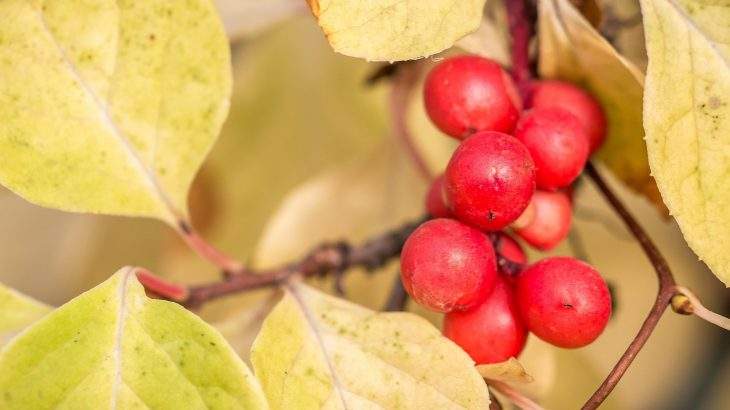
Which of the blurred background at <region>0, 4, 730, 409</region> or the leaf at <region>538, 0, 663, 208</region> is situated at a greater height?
the leaf at <region>538, 0, 663, 208</region>

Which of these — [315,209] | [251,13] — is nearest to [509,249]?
[315,209]

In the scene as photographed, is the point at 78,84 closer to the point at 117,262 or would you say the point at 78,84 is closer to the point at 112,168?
the point at 112,168

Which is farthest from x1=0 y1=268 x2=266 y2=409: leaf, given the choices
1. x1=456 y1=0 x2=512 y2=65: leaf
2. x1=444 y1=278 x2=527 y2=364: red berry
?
x1=456 y1=0 x2=512 y2=65: leaf

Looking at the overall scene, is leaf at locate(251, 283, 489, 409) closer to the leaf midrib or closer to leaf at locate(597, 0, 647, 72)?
the leaf midrib

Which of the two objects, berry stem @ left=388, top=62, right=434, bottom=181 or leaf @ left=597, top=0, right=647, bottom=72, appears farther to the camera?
berry stem @ left=388, top=62, right=434, bottom=181

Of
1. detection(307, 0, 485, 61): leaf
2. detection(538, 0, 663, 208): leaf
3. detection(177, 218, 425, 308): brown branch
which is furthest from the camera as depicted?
detection(177, 218, 425, 308): brown branch

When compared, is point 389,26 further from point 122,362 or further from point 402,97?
point 402,97
